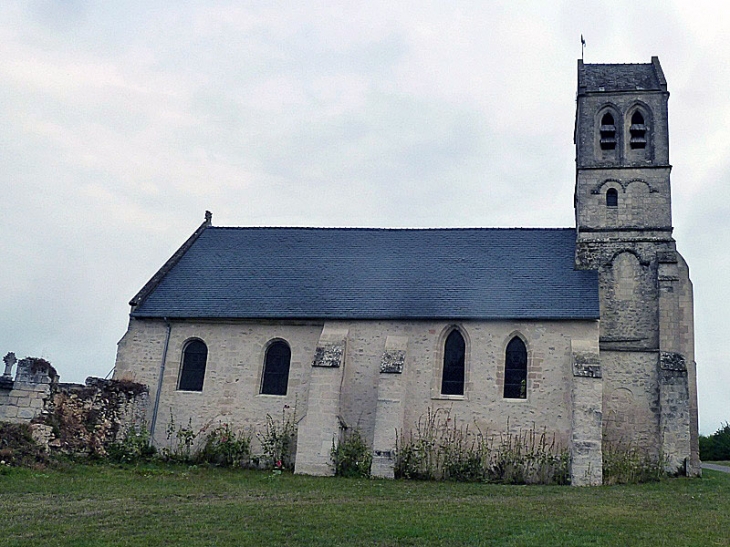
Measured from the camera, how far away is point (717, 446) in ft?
104

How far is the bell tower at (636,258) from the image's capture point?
20812mm

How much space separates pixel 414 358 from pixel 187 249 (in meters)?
10.0

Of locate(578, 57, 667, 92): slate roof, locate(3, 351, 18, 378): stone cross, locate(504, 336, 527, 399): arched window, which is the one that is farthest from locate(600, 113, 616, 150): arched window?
locate(3, 351, 18, 378): stone cross

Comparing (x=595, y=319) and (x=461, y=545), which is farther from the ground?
(x=595, y=319)

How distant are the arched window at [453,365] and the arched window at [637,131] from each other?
8960mm

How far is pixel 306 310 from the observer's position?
22781 millimetres

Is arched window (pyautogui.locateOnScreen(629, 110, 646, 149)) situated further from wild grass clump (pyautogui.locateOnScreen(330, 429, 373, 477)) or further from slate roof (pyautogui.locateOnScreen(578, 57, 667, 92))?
wild grass clump (pyautogui.locateOnScreen(330, 429, 373, 477))

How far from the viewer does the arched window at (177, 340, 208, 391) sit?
23016 millimetres

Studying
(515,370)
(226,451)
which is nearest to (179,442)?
(226,451)

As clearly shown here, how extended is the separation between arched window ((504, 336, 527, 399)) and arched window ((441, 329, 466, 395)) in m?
1.28

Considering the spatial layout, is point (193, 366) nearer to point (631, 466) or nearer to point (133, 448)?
point (133, 448)

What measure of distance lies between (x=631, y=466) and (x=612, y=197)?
29.3ft

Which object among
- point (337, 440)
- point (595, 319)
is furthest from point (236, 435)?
point (595, 319)

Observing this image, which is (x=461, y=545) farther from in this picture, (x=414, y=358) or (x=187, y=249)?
(x=187, y=249)
